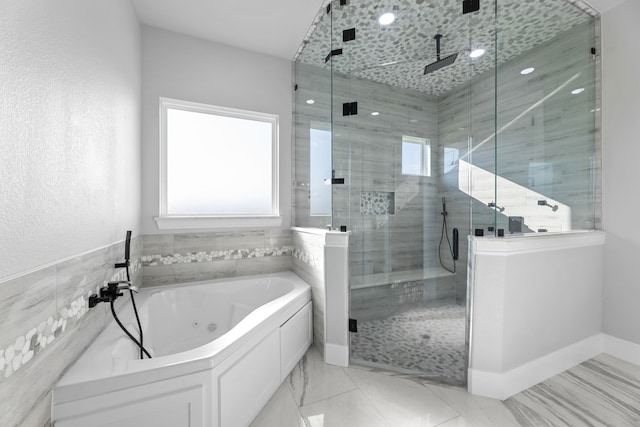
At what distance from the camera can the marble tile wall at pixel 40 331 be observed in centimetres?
77

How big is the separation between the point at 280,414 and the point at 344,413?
0.36 m

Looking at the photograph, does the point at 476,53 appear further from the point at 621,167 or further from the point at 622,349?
the point at 622,349

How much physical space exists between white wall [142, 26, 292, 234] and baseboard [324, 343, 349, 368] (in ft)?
4.22

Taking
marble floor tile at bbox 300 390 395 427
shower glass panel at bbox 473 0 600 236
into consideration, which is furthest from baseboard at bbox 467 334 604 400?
shower glass panel at bbox 473 0 600 236

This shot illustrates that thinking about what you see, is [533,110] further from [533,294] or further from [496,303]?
[496,303]

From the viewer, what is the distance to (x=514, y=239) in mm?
1623

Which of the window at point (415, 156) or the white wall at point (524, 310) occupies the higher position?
the window at point (415, 156)

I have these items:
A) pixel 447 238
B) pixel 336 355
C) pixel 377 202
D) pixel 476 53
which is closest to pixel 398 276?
pixel 447 238

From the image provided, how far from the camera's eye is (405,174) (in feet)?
8.59

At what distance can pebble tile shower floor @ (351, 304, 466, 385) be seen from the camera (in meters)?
1.89

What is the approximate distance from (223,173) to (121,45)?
118 centimetres

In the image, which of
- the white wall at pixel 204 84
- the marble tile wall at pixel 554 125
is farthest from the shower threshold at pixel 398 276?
the white wall at pixel 204 84

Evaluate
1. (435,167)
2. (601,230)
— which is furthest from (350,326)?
(601,230)

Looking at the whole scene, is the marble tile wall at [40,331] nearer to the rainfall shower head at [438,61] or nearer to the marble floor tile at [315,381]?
the marble floor tile at [315,381]
